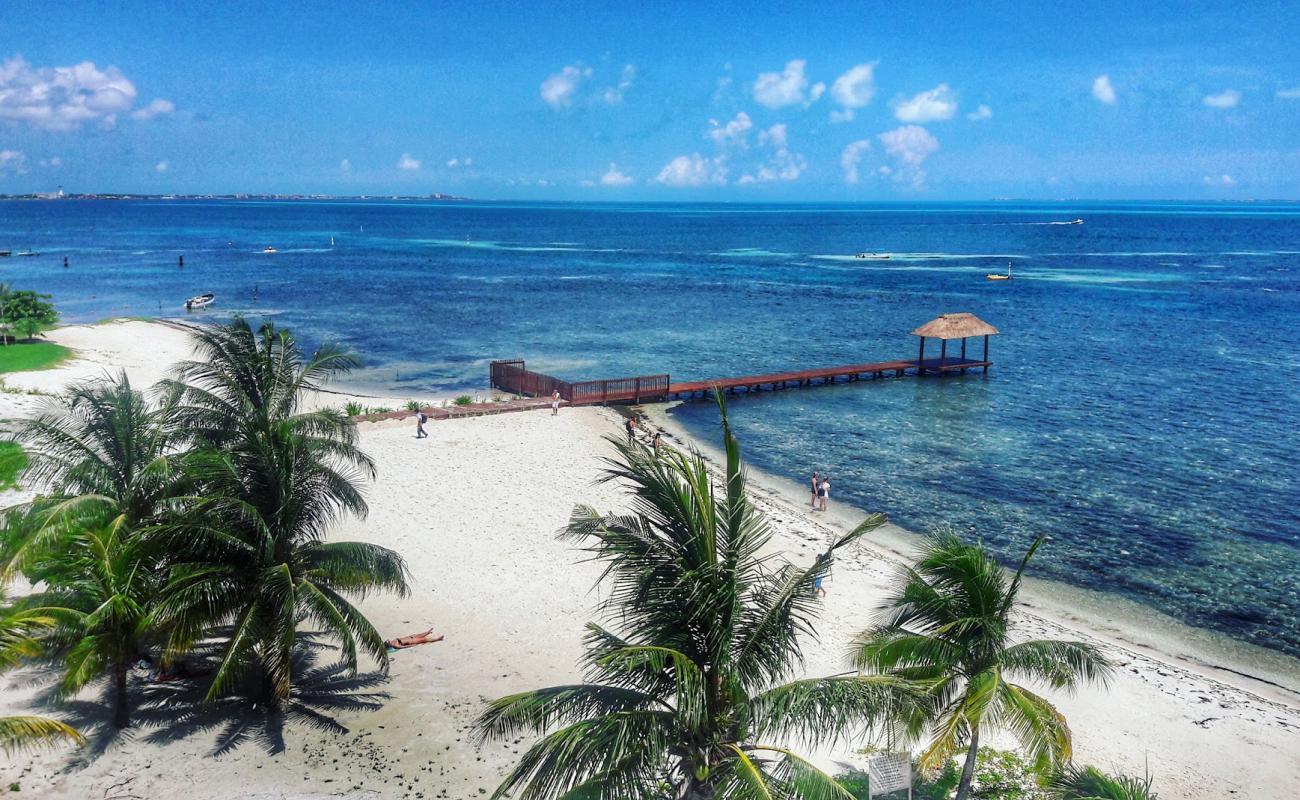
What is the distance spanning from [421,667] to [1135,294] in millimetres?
80940

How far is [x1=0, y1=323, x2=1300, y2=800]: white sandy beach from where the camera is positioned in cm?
1256

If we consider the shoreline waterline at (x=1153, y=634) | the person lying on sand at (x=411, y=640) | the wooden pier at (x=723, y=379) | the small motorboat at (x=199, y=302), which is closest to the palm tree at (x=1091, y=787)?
the shoreline waterline at (x=1153, y=634)

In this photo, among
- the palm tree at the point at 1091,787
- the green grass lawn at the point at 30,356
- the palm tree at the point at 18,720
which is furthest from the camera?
the green grass lawn at the point at 30,356

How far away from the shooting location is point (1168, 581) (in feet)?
72.5

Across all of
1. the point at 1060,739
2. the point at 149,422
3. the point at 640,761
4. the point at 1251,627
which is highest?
the point at 149,422

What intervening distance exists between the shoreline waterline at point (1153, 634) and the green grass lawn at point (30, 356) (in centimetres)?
3606

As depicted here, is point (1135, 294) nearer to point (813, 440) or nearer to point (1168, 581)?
point (813, 440)

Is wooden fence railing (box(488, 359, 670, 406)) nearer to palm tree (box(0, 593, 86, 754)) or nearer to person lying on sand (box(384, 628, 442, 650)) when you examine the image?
person lying on sand (box(384, 628, 442, 650))

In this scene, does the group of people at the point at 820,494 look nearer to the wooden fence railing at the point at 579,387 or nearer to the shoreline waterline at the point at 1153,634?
the shoreline waterline at the point at 1153,634

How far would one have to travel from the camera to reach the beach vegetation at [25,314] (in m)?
45.2

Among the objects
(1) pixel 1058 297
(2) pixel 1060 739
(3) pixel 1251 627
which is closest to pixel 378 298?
(1) pixel 1058 297

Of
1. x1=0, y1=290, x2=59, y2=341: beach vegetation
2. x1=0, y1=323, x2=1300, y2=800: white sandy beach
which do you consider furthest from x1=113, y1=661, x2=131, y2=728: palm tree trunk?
x1=0, y1=290, x2=59, y2=341: beach vegetation

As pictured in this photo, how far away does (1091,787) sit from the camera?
9.22 meters

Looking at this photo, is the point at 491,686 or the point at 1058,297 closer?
the point at 491,686
